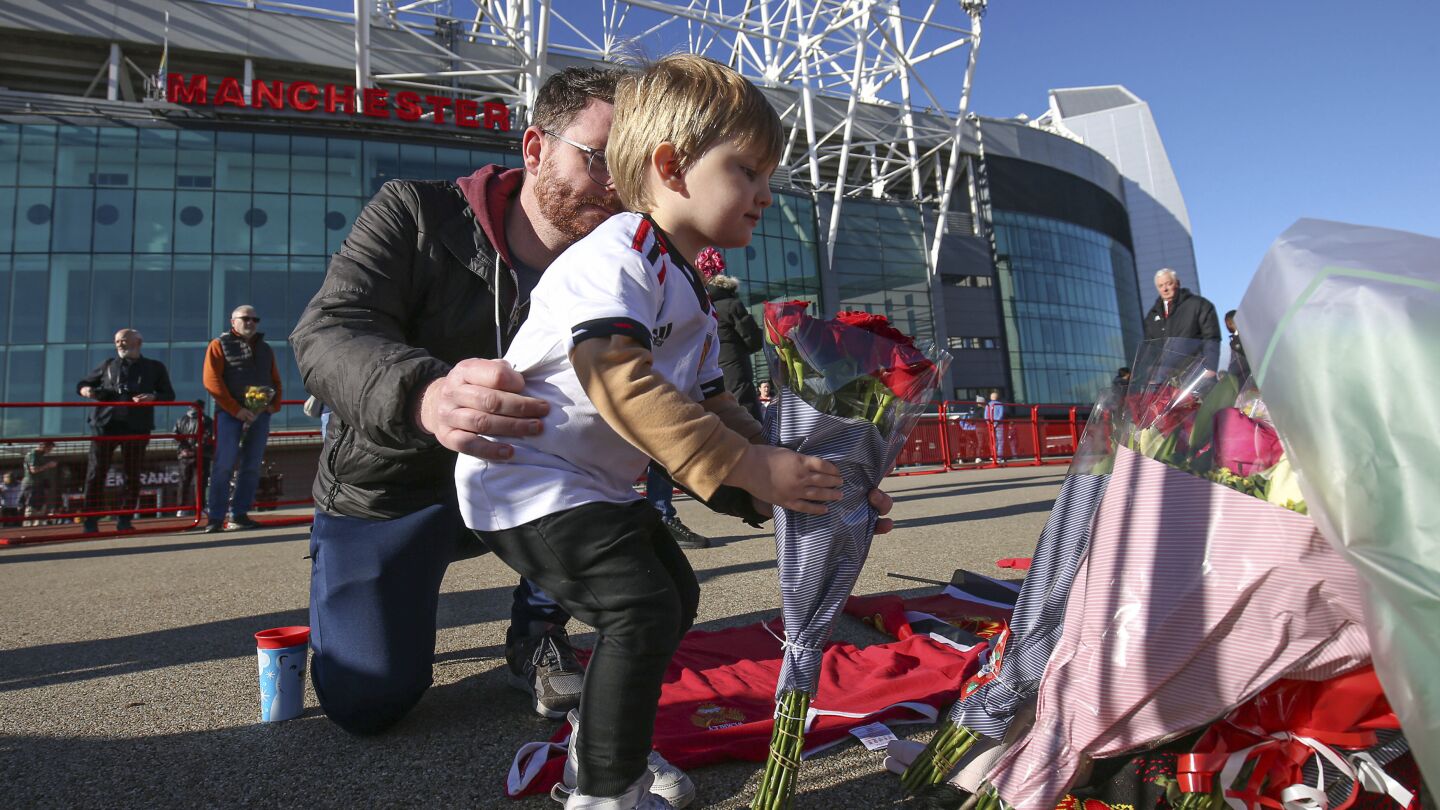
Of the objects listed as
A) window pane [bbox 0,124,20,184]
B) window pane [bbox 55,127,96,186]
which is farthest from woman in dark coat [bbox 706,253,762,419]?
window pane [bbox 0,124,20,184]

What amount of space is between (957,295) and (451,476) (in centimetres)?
3804

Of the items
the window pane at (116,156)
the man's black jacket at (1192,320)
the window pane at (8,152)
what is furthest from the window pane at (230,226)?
the man's black jacket at (1192,320)

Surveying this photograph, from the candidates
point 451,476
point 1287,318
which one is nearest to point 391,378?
point 451,476

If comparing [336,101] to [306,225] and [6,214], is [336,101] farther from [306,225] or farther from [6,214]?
[6,214]

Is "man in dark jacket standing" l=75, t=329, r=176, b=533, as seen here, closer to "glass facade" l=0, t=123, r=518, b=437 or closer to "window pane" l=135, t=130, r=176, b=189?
"glass facade" l=0, t=123, r=518, b=437

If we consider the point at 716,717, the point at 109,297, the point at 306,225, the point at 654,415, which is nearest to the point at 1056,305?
the point at 306,225

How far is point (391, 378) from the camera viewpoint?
5.39 feet

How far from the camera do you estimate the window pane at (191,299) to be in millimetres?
22172

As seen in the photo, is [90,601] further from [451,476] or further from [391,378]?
[391,378]

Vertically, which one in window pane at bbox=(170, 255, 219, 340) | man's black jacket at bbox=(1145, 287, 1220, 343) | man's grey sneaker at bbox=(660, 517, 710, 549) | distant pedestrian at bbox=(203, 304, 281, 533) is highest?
window pane at bbox=(170, 255, 219, 340)

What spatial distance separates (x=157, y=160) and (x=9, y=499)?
1759cm

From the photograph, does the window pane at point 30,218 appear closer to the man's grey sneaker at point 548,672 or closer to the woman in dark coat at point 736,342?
the woman in dark coat at point 736,342

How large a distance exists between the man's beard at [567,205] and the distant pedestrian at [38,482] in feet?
28.4

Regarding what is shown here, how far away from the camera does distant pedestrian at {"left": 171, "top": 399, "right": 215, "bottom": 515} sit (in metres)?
8.77
